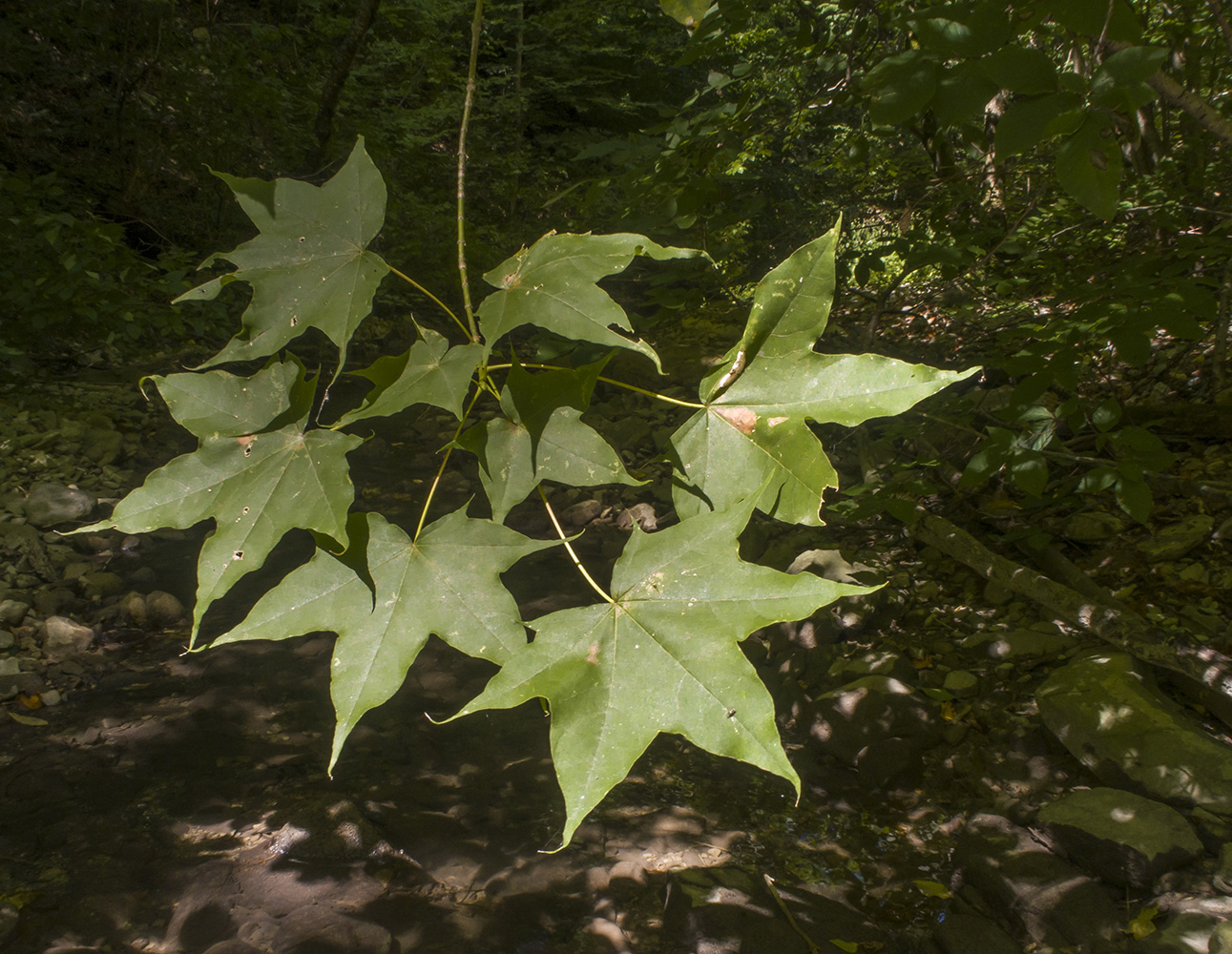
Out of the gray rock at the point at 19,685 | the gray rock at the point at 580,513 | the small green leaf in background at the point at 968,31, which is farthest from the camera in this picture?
the gray rock at the point at 580,513

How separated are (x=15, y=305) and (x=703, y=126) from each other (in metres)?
4.40

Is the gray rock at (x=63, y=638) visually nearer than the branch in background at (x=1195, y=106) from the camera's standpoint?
No

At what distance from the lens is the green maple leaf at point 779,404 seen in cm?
76

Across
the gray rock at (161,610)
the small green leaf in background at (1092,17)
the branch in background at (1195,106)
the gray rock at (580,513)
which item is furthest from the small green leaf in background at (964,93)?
the gray rock at (161,610)

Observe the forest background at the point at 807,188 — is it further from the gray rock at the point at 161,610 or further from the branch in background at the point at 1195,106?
the gray rock at the point at 161,610

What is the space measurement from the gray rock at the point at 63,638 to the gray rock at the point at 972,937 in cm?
395

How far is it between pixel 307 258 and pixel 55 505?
15.6 ft

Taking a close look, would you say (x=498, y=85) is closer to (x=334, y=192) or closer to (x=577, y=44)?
(x=577, y=44)

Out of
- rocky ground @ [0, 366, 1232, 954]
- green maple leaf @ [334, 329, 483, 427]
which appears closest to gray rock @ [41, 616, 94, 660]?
rocky ground @ [0, 366, 1232, 954]

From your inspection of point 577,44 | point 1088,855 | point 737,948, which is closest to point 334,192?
point 737,948

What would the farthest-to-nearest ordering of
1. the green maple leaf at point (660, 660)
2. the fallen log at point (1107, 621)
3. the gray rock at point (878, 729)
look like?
1. the gray rock at point (878, 729)
2. the fallen log at point (1107, 621)
3. the green maple leaf at point (660, 660)

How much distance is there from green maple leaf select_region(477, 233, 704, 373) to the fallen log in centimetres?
277

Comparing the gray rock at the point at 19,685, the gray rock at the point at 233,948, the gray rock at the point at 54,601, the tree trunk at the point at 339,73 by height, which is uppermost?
the tree trunk at the point at 339,73

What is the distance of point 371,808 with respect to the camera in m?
2.96
